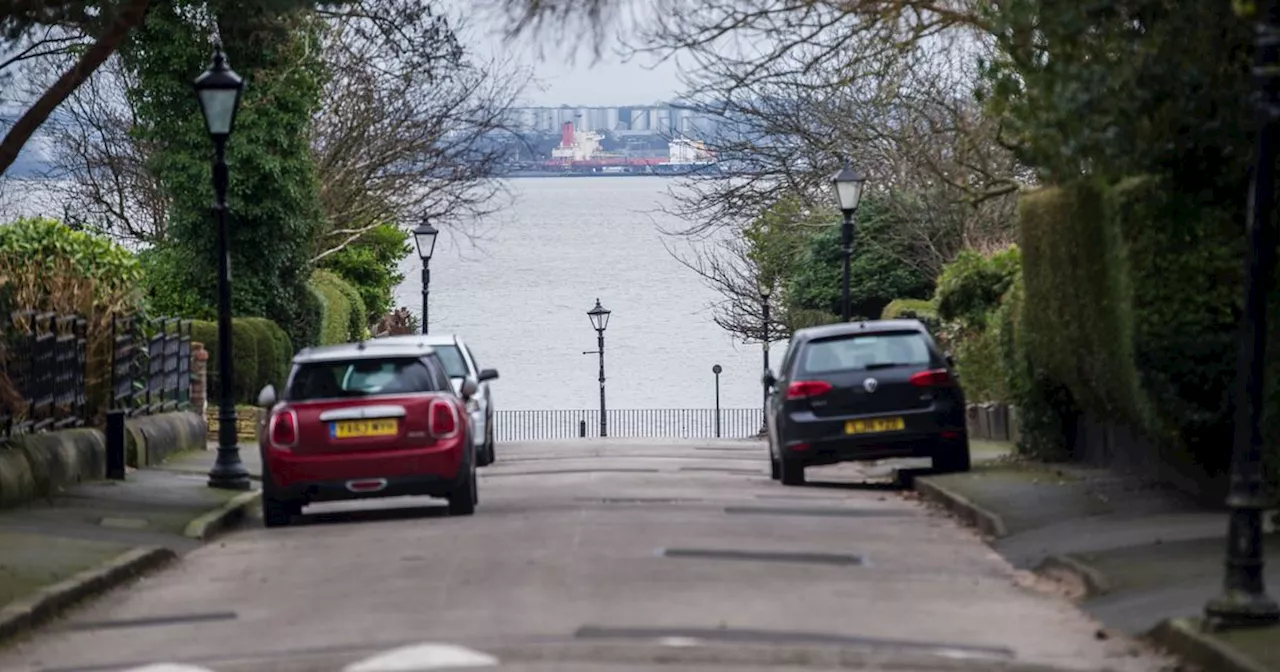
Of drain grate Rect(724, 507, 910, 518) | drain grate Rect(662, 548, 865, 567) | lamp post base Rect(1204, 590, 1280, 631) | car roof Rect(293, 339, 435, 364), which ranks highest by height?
car roof Rect(293, 339, 435, 364)

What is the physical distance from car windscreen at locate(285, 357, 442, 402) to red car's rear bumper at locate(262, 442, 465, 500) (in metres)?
0.60

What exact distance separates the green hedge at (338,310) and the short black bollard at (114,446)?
20.8 metres

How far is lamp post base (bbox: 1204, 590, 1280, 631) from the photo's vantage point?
35.7 feet

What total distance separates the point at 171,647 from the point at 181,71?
27.5m

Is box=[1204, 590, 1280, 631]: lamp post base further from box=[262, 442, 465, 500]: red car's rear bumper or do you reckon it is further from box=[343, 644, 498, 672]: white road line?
box=[262, 442, 465, 500]: red car's rear bumper

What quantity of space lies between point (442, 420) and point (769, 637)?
8.15 m

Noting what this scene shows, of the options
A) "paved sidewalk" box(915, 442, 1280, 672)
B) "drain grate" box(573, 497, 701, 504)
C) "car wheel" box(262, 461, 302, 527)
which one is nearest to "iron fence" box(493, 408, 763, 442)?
"drain grate" box(573, 497, 701, 504)

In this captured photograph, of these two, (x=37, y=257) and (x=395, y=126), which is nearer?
(x=37, y=257)

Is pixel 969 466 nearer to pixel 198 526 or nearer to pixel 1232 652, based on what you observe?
pixel 198 526

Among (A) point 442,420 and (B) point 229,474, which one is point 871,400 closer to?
(A) point 442,420

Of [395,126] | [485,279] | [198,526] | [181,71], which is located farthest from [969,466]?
[485,279]

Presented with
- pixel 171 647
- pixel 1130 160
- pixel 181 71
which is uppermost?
pixel 181 71

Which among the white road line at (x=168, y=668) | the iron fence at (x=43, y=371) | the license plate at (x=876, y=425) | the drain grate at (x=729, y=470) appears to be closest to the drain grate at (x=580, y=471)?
the drain grate at (x=729, y=470)

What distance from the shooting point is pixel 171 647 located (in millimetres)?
11898
